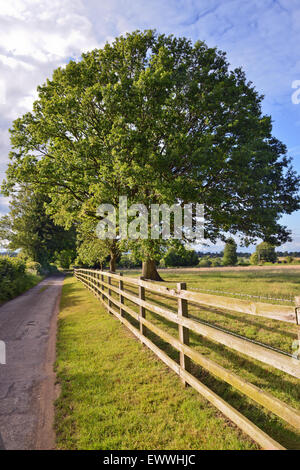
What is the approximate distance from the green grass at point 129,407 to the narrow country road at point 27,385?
236 mm

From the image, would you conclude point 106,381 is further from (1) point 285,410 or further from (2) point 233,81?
(2) point 233,81

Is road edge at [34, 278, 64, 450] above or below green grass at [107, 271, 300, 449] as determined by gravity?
below

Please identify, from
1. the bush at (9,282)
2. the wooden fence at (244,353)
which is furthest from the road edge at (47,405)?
the bush at (9,282)

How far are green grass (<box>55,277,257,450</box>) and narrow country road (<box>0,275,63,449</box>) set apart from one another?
0.77 feet

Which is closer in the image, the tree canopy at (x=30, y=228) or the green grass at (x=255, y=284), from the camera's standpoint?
the green grass at (x=255, y=284)

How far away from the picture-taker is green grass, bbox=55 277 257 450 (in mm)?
3158

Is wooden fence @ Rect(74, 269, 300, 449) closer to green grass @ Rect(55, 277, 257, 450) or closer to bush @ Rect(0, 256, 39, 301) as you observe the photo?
green grass @ Rect(55, 277, 257, 450)

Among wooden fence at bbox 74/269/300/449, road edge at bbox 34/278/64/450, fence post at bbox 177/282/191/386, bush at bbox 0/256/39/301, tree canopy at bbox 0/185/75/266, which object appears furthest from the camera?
tree canopy at bbox 0/185/75/266

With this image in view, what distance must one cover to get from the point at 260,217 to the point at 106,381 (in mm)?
12760

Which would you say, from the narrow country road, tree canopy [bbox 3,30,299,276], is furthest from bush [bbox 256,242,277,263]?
the narrow country road

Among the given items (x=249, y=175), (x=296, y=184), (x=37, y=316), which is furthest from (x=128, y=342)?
(x=296, y=184)

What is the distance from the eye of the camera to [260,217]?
14.4 meters

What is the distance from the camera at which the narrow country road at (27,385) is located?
3.44 metres

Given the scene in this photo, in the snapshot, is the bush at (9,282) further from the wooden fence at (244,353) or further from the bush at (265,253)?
the bush at (265,253)
